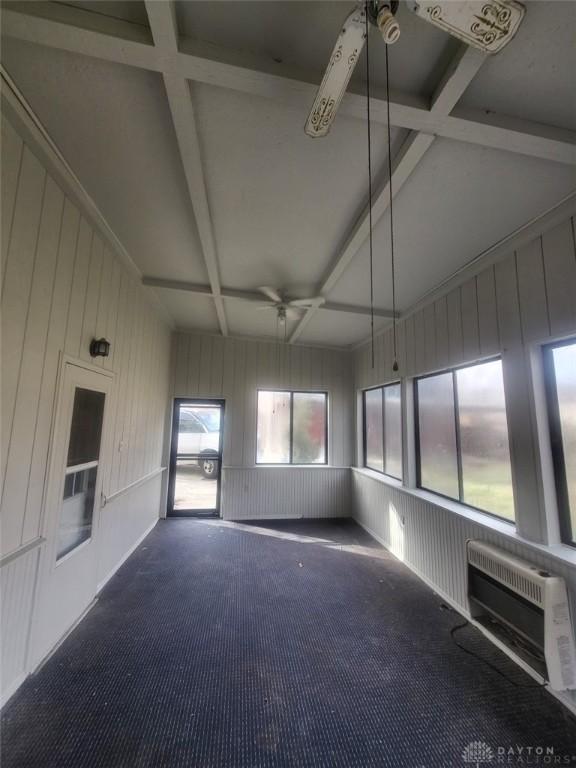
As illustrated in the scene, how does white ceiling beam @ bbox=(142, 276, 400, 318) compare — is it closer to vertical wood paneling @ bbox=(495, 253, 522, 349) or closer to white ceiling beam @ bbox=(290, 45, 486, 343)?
white ceiling beam @ bbox=(290, 45, 486, 343)

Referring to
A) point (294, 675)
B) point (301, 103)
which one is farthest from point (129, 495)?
point (301, 103)

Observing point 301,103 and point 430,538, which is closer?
point 301,103

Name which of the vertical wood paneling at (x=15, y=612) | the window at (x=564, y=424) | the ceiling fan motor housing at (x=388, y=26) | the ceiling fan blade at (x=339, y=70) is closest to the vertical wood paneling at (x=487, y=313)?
the window at (x=564, y=424)

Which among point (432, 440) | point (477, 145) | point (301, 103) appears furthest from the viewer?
point (432, 440)

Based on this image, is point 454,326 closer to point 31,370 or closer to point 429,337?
point 429,337

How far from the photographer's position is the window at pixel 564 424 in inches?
81.7

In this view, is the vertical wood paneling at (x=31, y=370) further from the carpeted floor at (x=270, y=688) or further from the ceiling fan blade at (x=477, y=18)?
the ceiling fan blade at (x=477, y=18)

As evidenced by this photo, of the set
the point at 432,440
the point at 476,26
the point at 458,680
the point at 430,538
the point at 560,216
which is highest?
the point at 560,216

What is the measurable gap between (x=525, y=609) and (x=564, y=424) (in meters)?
1.27

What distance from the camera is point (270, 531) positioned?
15.3 feet

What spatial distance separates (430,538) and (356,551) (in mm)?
1160

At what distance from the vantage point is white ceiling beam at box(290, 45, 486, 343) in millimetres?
1307

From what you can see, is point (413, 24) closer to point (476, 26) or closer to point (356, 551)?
point (476, 26)

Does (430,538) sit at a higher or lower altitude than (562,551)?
lower
